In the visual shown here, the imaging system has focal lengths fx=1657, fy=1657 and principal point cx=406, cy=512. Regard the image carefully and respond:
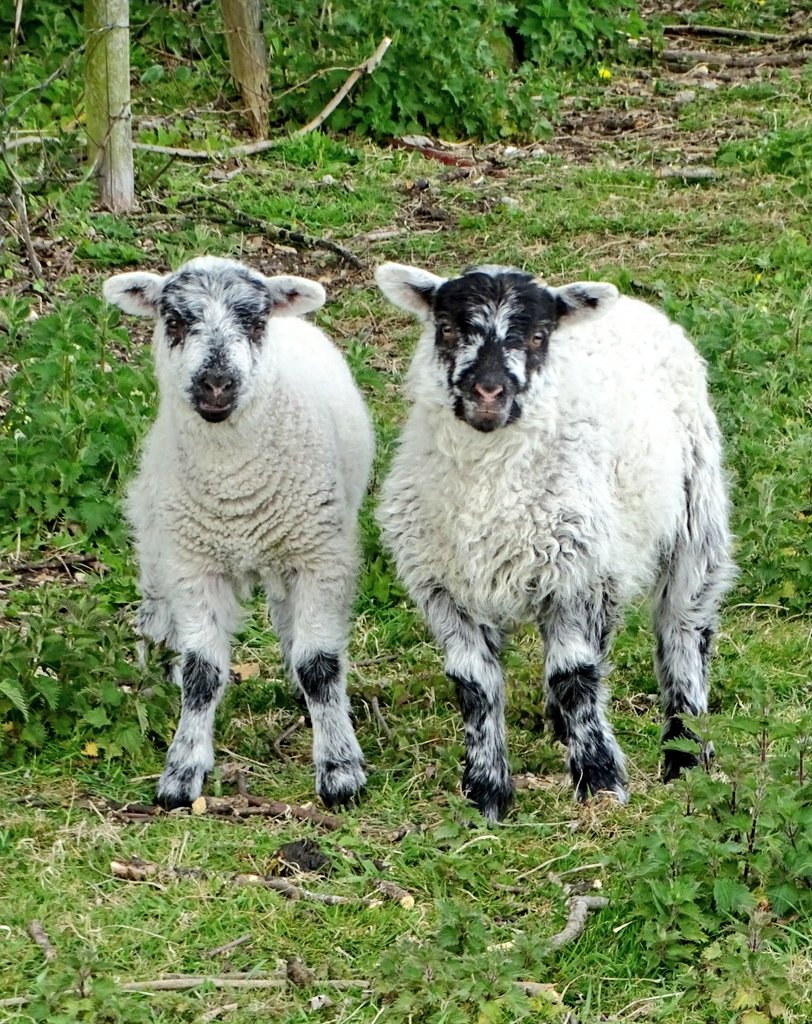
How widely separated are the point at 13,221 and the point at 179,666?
195 inches

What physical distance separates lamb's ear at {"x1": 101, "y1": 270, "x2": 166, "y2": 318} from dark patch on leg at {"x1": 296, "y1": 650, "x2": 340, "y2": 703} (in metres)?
1.40

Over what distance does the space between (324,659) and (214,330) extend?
1219 mm

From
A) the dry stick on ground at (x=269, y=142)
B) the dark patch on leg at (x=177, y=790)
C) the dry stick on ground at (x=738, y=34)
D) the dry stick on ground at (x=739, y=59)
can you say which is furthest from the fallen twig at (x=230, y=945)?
the dry stick on ground at (x=738, y=34)

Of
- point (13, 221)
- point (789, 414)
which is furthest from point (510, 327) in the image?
point (13, 221)

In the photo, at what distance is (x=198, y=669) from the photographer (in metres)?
5.86

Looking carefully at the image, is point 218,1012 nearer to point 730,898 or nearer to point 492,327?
point 730,898

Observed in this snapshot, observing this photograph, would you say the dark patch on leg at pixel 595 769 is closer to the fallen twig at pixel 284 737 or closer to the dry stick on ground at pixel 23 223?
the fallen twig at pixel 284 737

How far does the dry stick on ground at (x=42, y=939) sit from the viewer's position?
4445mm

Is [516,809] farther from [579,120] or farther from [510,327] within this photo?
[579,120]

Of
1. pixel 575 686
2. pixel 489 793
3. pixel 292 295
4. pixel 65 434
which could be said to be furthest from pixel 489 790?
pixel 65 434

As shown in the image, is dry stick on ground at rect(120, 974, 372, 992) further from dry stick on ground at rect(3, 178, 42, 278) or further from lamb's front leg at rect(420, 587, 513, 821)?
dry stick on ground at rect(3, 178, 42, 278)

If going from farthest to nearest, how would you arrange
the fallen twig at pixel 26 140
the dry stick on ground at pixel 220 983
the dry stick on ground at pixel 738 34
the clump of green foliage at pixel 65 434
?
the dry stick on ground at pixel 738 34, the fallen twig at pixel 26 140, the clump of green foliage at pixel 65 434, the dry stick on ground at pixel 220 983

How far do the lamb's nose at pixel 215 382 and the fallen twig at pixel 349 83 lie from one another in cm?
697

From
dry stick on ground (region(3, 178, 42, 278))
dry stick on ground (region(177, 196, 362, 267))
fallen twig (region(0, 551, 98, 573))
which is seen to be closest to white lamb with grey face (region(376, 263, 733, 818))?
fallen twig (region(0, 551, 98, 573))
